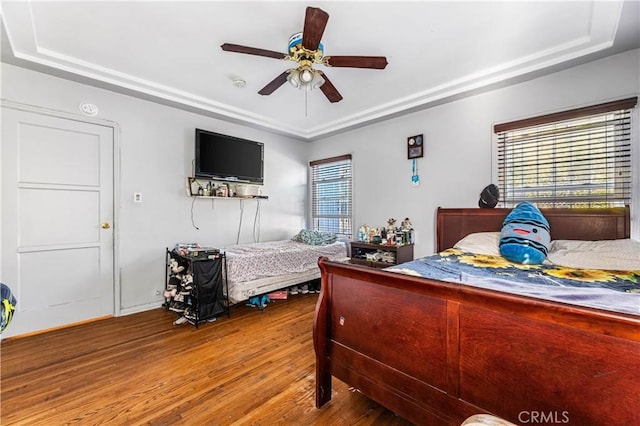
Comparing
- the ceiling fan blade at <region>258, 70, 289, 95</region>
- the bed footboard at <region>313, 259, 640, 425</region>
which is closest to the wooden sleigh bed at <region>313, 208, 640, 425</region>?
the bed footboard at <region>313, 259, 640, 425</region>

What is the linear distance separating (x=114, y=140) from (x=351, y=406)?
137 inches

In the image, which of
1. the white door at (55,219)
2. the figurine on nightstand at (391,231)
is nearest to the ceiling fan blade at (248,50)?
the white door at (55,219)

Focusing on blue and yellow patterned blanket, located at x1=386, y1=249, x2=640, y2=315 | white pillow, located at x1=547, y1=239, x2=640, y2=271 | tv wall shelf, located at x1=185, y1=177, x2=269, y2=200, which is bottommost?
blue and yellow patterned blanket, located at x1=386, y1=249, x2=640, y2=315

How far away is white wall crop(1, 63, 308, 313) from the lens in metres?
2.69

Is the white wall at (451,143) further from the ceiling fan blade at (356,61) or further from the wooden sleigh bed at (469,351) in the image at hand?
the wooden sleigh bed at (469,351)

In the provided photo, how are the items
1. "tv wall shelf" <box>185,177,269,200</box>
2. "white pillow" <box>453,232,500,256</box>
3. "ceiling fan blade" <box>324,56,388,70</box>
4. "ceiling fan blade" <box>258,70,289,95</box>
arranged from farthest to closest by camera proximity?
"tv wall shelf" <box>185,177,269,200</box>, "white pillow" <box>453,232,500,256</box>, "ceiling fan blade" <box>258,70,289,95</box>, "ceiling fan blade" <box>324,56,388,70</box>

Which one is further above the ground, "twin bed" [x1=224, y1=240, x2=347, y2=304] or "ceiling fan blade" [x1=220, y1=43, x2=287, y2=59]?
"ceiling fan blade" [x1=220, y1=43, x2=287, y2=59]

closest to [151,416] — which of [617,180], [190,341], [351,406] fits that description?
[190,341]

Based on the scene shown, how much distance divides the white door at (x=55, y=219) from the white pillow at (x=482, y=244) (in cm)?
382

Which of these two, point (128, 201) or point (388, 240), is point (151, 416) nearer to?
point (128, 201)

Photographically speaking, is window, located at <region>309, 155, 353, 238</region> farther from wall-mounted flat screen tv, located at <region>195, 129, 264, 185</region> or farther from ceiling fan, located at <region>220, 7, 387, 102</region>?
ceiling fan, located at <region>220, 7, 387, 102</region>

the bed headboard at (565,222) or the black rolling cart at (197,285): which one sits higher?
the bed headboard at (565,222)

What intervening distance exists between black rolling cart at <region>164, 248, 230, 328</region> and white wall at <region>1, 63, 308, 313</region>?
35cm

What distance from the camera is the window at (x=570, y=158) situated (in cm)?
227
